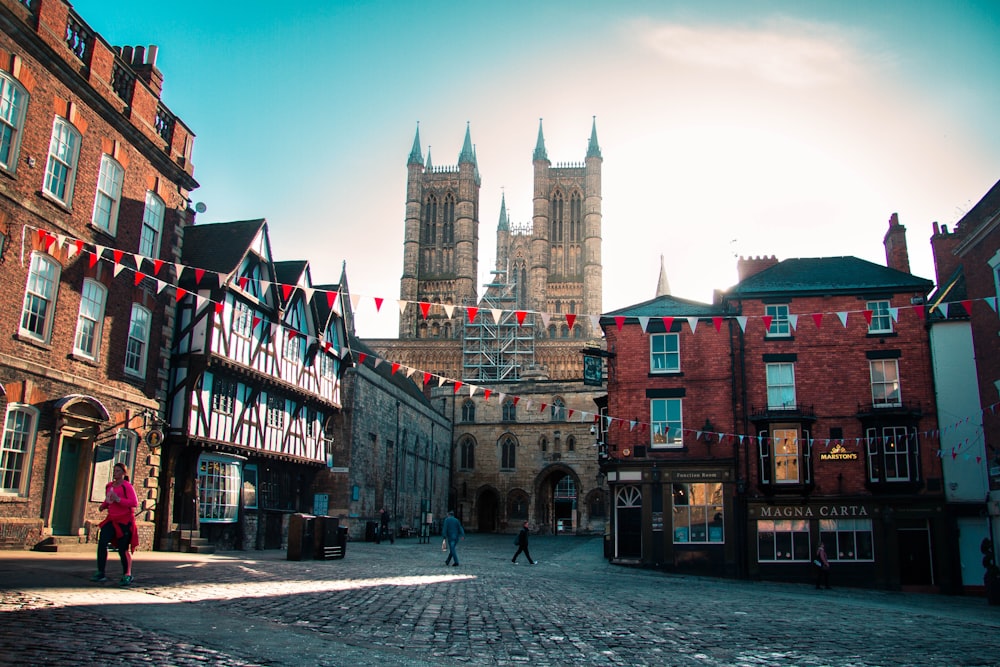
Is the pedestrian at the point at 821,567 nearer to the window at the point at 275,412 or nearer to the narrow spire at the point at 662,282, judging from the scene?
the window at the point at 275,412

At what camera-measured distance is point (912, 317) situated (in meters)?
24.9

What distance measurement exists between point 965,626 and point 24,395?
651 inches

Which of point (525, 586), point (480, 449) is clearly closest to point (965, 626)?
point (525, 586)

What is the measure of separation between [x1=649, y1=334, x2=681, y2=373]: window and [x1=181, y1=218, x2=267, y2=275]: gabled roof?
42.6 feet

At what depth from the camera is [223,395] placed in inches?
856

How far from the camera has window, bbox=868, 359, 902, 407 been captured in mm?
24547

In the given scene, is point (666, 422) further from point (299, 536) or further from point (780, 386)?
point (299, 536)

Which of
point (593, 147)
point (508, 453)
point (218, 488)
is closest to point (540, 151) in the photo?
point (593, 147)

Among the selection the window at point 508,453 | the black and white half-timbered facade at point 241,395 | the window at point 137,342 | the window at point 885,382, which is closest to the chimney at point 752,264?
the window at point 885,382

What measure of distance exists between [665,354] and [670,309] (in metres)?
1.77

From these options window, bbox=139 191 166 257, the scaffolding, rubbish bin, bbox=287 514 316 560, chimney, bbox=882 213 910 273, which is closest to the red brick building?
chimney, bbox=882 213 910 273

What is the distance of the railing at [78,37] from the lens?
15.8m

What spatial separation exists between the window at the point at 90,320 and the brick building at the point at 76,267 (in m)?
0.03

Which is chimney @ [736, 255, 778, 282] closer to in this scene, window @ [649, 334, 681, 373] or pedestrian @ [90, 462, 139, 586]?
window @ [649, 334, 681, 373]
